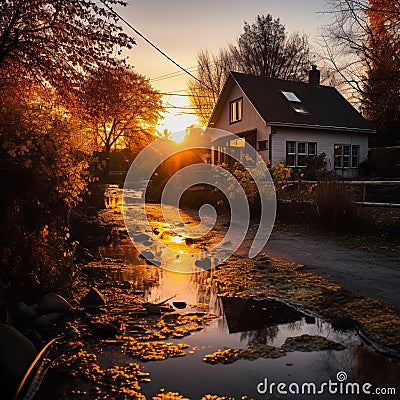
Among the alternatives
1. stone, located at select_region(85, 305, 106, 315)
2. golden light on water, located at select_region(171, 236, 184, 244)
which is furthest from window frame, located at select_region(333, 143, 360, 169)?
stone, located at select_region(85, 305, 106, 315)

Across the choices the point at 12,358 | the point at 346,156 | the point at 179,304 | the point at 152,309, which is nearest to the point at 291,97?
the point at 346,156

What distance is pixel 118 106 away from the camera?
50.6 feet

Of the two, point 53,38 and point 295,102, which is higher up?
point 295,102

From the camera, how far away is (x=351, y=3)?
14.1 m

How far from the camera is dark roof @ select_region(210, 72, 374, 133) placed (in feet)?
81.0

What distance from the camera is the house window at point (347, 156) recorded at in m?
25.8

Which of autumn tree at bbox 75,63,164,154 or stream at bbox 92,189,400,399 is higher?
autumn tree at bbox 75,63,164,154

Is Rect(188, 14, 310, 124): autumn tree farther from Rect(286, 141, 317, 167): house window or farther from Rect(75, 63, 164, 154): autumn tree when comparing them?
Rect(286, 141, 317, 167): house window

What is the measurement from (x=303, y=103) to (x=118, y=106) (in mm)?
15468

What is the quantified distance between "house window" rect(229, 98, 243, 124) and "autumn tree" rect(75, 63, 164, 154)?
229 inches

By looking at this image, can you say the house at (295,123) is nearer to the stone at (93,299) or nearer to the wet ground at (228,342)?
the wet ground at (228,342)

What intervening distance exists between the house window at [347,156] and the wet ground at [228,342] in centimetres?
2063

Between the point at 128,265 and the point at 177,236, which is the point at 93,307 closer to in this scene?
the point at 128,265

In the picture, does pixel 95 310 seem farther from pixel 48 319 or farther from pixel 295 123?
pixel 295 123
